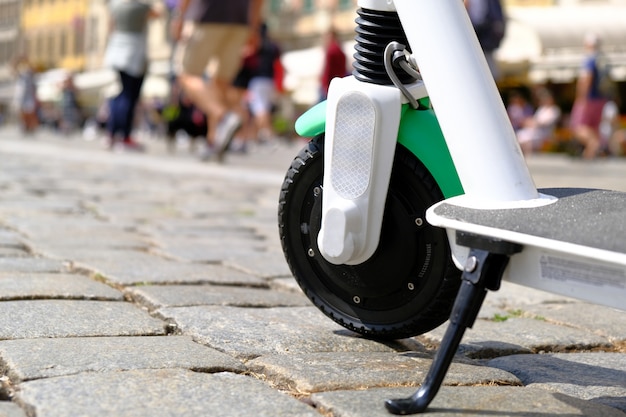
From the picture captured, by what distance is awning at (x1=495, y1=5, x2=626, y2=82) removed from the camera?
23.6 meters

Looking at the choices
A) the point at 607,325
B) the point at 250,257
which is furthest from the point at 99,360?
the point at 250,257

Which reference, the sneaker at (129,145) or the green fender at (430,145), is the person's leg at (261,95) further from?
the green fender at (430,145)

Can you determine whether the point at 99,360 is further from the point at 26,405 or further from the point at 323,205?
the point at 323,205

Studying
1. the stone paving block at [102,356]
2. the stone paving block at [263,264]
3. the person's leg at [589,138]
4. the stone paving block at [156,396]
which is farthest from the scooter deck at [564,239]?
the person's leg at [589,138]

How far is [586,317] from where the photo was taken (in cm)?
341

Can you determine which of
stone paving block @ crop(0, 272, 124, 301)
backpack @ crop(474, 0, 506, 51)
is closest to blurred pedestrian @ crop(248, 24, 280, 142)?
backpack @ crop(474, 0, 506, 51)

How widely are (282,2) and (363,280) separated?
43.4 m

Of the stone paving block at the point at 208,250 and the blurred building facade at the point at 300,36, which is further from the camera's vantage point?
the blurred building facade at the point at 300,36

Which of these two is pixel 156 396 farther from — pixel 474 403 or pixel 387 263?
pixel 387 263

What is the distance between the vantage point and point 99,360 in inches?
95.9

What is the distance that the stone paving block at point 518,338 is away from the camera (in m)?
2.87

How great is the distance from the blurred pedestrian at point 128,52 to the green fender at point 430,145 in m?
10.3

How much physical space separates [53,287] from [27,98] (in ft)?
69.1

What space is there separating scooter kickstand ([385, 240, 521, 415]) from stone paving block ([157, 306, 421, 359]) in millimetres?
595
